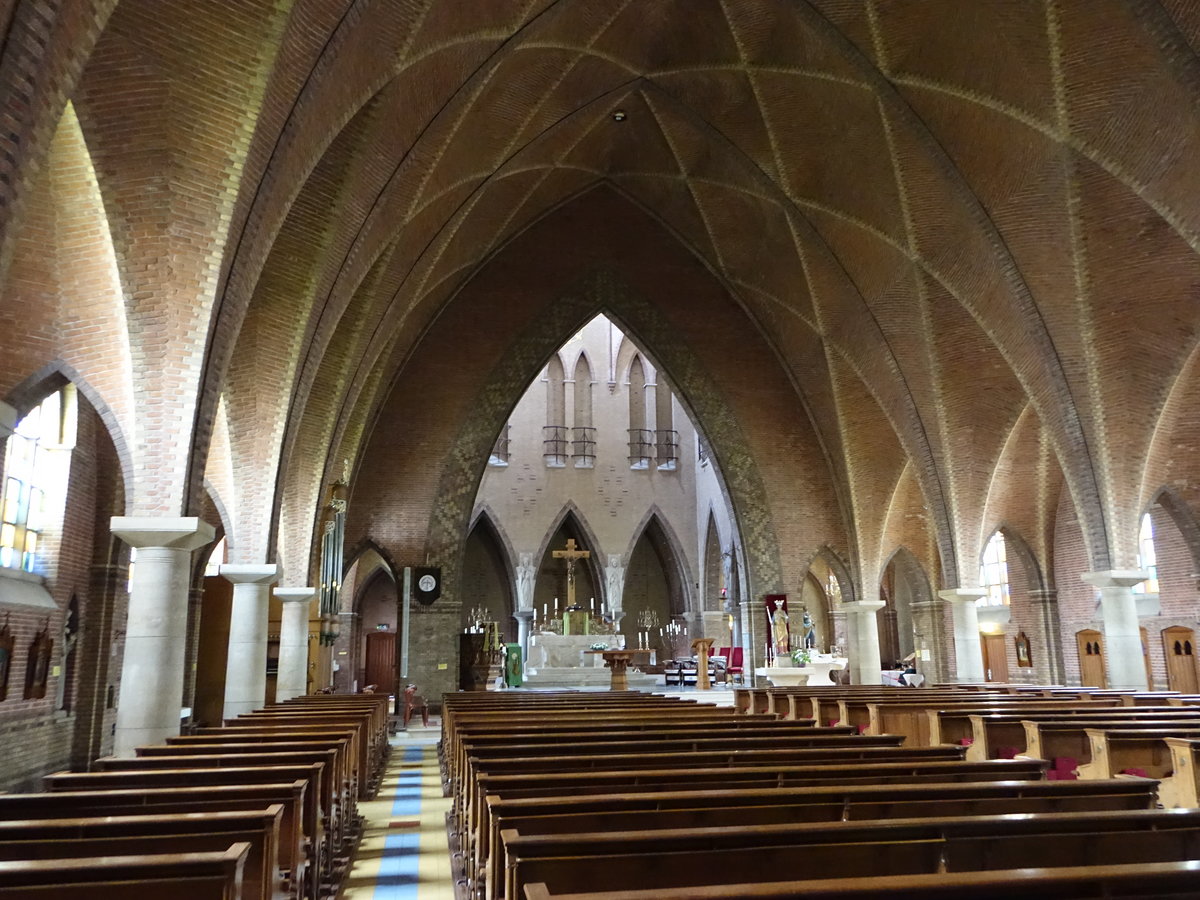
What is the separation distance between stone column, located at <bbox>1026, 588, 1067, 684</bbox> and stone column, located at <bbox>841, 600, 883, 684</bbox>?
13.7 feet

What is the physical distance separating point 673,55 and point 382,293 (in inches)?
277

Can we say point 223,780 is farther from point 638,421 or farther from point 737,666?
point 638,421

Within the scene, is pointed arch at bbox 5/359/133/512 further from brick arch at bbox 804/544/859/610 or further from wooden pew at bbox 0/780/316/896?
brick arch at bbox 804/544/859/610

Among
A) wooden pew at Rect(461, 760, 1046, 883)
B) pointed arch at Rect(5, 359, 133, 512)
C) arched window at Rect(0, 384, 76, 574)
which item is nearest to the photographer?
wooden pew at Rect(461, 760, 1046, 883)

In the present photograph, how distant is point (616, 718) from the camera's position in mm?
9328

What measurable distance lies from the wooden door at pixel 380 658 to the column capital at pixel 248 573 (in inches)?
855

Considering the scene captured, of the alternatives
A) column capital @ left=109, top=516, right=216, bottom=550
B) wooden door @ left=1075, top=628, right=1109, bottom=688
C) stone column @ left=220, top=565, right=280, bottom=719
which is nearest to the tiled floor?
stone column @ left=220, top=565, right=280, bottom=719

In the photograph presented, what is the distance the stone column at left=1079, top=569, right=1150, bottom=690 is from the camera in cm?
1583

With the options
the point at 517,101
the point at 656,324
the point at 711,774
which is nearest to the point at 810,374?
the point at 656,324

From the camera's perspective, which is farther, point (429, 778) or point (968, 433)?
point (968, 433)

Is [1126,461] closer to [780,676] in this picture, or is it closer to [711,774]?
[780,676]

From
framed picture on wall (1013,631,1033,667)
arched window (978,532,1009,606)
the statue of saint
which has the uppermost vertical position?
arched window (978,532,1009,606)

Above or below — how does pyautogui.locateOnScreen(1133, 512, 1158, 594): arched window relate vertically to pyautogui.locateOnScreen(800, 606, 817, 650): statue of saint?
above

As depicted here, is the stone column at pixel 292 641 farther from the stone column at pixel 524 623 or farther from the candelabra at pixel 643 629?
the candelabra at pixel 643 629
